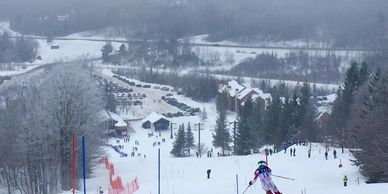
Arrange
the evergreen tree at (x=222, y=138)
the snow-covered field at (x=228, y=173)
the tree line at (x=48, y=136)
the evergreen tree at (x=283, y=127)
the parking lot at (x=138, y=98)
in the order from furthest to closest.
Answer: the parking lot at (x=138, y=98) < the evergreen tree at (x=222, y=138) < the evergreen tree at (x=283, y=127) < the tree line at (x=48, y=136) < the snow-covered field at (x=228, y=173)

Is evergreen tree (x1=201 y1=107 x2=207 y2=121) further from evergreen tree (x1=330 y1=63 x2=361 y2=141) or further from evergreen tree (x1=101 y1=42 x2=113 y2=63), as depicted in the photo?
evergreen tree (x1=101 y1=42 x2=113 y2=63)

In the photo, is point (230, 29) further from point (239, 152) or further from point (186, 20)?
point (239, 152)

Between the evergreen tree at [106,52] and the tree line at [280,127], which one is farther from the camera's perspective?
the evergreen tree at [106,52]

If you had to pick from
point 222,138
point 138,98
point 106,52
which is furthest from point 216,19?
point 222,138

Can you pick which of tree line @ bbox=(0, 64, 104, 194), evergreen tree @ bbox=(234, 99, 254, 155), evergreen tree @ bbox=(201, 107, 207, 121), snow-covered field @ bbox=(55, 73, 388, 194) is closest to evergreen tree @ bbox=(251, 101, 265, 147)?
evergreen tree @ bbox=(234, 99, 254, 155)

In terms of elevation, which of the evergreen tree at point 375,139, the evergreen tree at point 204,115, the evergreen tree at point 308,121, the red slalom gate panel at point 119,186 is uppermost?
the evergreen tree at point 375,139

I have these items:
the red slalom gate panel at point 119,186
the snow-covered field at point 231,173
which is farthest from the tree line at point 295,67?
the red slalom gate panel at point 119,186

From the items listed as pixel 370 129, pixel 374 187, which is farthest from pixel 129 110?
pixel 374 187

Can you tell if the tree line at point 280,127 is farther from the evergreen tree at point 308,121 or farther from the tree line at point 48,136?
the tree line at point 48,136
